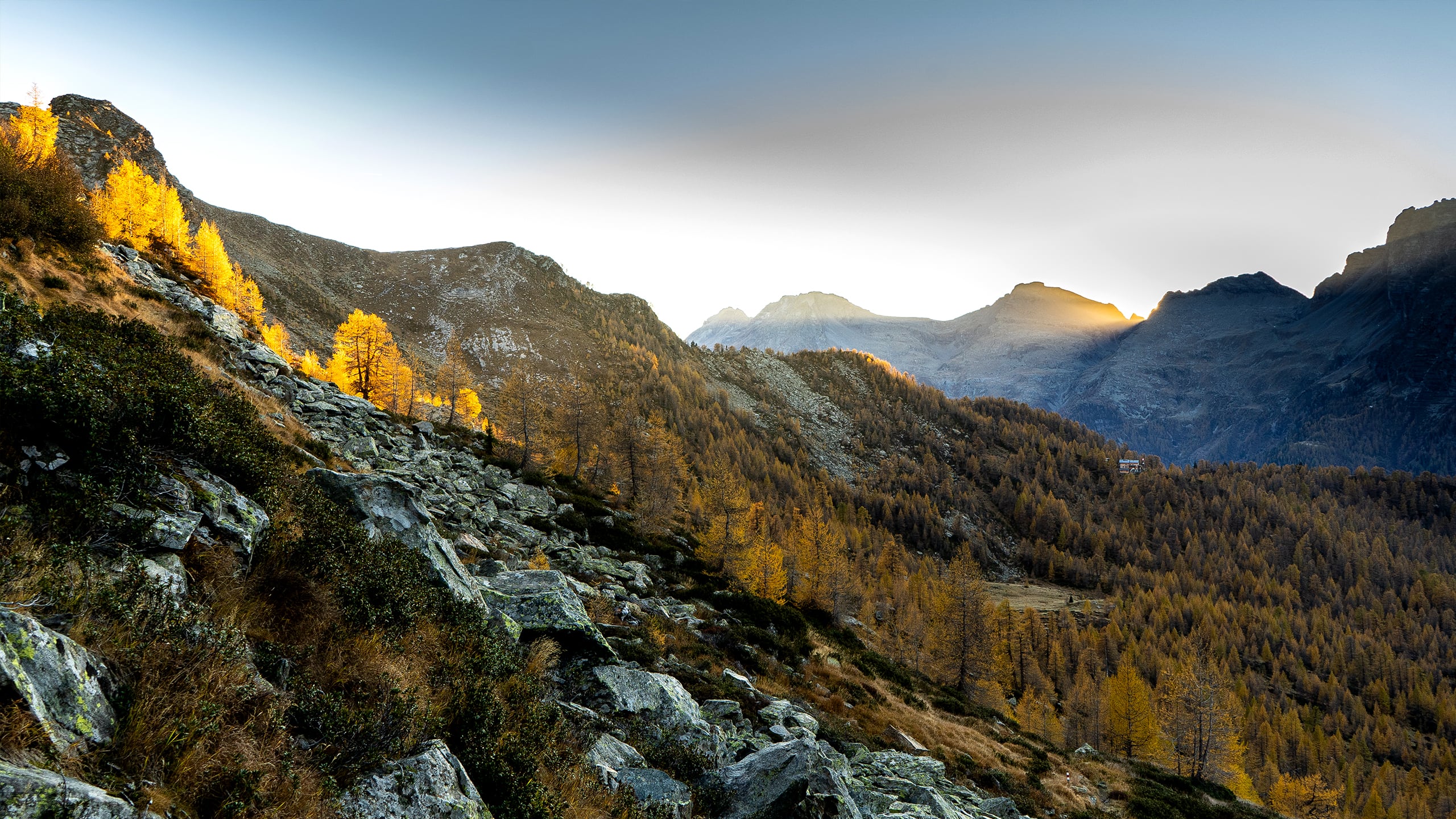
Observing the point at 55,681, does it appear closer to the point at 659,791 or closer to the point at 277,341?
the point at 659,791

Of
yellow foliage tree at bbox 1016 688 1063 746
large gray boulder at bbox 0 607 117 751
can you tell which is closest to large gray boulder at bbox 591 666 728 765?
large gray boulder at bbox 0 607 117 751


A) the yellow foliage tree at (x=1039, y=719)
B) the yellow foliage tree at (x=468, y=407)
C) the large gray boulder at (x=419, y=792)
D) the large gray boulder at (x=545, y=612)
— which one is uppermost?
the large gray boulder at (x=419, y=792)

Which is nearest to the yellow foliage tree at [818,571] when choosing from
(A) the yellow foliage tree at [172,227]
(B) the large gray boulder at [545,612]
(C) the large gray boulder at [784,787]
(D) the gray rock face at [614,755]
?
(B) the large gray boulder at [545,612]

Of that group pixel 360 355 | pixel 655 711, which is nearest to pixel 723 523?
pixel 655 711

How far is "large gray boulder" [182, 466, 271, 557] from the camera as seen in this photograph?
867 centimetres

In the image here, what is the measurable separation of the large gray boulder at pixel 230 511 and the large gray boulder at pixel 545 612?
23.2 ft

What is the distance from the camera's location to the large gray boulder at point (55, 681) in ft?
14.0

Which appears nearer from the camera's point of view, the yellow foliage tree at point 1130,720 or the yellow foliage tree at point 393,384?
the yellow foliage tree at point 393,384

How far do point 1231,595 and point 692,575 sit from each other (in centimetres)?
20141

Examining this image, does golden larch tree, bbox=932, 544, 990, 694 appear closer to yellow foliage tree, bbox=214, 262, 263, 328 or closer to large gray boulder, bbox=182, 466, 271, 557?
large gray boulder, bbox=182, 466, 271, 557

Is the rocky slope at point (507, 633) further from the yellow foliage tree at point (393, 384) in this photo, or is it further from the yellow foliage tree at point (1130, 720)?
the yellow foliage tree at point (1130, 720)

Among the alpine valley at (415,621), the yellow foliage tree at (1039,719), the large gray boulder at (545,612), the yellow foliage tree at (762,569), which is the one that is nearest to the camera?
the alpine valley at (415,621)

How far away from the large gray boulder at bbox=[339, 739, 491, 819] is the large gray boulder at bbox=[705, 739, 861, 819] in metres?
5.92

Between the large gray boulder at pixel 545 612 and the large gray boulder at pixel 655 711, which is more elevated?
the large gray boulder at pixel 545 612
